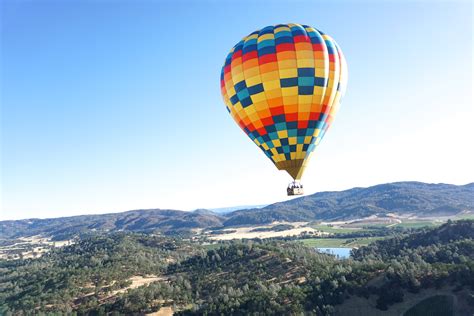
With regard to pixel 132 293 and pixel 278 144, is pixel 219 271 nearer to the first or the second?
pixel 132 293

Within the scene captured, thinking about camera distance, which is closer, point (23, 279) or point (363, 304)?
point (363, 304)

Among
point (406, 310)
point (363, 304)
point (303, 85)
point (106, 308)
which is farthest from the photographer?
point (106, 308)

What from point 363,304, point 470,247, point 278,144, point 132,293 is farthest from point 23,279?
point 470,247

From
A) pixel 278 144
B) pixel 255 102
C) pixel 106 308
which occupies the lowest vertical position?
pixel 106 308

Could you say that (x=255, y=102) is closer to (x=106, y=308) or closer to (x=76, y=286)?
(x=106, y=308)

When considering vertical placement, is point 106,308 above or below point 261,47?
below

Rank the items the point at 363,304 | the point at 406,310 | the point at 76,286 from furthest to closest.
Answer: the point at 76,286 < the point at 363,304 < the point at 406,310
